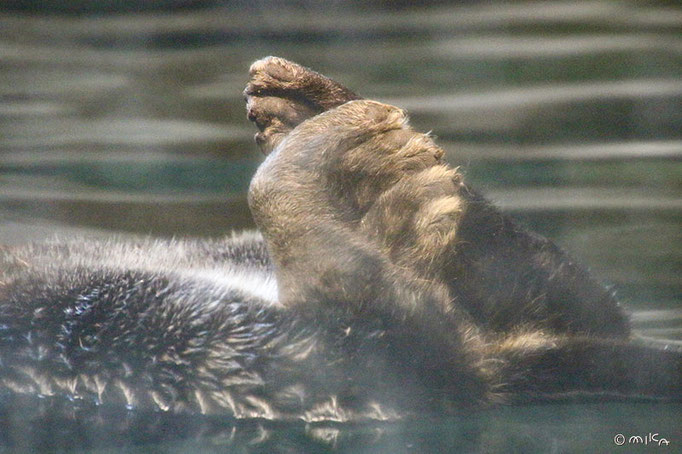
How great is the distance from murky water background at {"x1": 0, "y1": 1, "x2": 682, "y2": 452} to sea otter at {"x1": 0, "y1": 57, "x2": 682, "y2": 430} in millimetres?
727

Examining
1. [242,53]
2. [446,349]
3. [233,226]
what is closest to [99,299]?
[446,349]

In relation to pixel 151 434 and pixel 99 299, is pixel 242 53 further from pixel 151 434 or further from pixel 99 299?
pixel 151 434

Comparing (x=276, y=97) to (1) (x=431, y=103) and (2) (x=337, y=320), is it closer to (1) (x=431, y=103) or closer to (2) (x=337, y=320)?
(2) (x=337, y=320)

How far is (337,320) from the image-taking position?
1.40 meters

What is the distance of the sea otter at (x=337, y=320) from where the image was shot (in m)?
1.40

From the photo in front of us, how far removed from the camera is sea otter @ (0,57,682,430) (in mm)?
1404

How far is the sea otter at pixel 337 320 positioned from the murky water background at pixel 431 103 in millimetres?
727

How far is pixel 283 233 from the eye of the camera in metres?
1.42

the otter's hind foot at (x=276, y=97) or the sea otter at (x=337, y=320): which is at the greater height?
the otter's hind foot at (x=276, y=97)

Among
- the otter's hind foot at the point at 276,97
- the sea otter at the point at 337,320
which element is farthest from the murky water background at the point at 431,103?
the sea otter at the point at 337,320

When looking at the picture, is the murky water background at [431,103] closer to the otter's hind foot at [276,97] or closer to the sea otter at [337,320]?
the otter's hind foot at [276,97]

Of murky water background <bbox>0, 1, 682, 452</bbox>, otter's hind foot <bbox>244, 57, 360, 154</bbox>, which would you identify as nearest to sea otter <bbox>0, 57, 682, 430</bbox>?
otter's hind foot <bbox>244, 57, 360, 154</bbox>

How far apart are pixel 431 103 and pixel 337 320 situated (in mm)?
1051

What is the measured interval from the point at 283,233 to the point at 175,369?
303 mm
